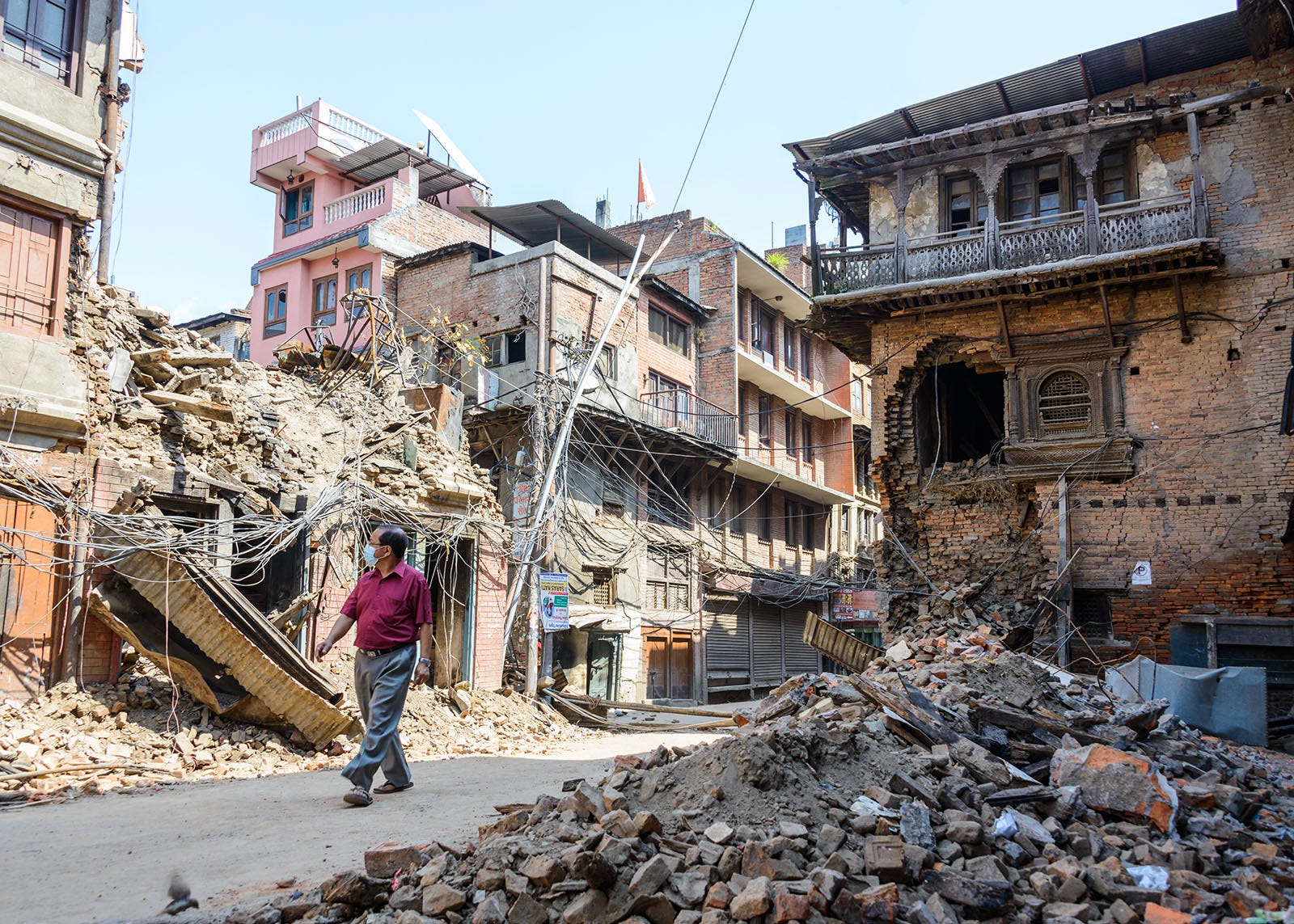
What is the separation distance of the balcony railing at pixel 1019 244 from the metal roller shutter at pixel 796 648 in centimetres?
1660

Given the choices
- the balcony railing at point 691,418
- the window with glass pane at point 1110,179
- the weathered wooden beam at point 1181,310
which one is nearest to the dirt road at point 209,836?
the weathered wooden beam at point 1181,310

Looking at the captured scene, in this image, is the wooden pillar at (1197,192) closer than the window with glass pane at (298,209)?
Yes

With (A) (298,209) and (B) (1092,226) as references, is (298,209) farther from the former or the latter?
(B) (1092,226)

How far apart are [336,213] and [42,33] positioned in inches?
717

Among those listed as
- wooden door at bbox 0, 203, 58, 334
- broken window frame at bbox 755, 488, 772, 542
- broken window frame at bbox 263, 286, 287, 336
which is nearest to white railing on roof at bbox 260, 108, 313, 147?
broken window frame at bbox 263, 286, 287, 336

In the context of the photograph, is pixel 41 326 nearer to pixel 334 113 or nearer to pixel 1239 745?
pixel 1239 745

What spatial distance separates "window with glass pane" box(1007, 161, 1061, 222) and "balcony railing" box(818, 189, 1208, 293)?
62 centimetres

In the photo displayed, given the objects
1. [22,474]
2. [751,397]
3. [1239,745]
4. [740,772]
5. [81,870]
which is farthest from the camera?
[751,397]

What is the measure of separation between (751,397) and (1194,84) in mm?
18670

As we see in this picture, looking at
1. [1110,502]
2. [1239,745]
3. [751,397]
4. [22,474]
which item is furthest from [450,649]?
[751,397]

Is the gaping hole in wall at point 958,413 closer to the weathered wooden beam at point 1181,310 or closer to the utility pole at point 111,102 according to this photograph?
the weathered wooden beam at point 1181,310

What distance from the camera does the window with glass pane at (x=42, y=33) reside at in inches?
463

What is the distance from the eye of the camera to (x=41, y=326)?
440 inches

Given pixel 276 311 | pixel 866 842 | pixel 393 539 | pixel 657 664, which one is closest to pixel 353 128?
pixel 276 311
